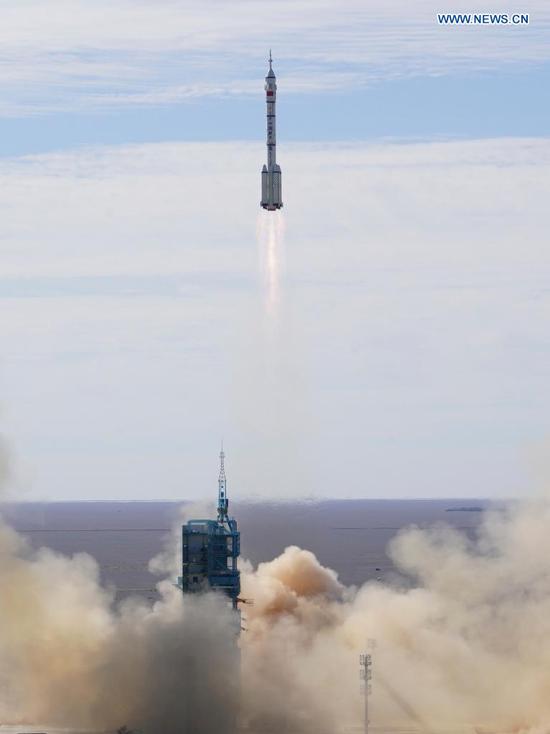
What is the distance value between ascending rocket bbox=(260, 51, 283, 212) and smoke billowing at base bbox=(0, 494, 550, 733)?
2632 centimetres

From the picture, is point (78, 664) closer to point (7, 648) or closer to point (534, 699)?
point (7, 648)

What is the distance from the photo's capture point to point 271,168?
10206cm

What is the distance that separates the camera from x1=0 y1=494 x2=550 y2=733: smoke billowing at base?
106875mm

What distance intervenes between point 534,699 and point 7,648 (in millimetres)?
34592

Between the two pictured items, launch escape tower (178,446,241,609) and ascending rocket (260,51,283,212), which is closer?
ascending rocket (260,51,283,212)

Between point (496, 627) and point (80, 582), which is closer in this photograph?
point (80, 582)

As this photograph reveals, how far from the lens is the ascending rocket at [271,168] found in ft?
333

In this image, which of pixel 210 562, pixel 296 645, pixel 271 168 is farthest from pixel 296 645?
pixel 271 168

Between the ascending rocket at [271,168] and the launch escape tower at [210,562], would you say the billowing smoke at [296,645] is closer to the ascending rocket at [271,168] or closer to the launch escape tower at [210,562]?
the launch escape tower at [210,562]

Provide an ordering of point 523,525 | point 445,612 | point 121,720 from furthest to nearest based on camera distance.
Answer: point 445,612 → point 523,525 → point 121,720

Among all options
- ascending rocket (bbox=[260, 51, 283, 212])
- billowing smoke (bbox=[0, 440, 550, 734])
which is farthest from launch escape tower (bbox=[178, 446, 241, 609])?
ascending rocket (bbox=[260, 51, 283, 212])

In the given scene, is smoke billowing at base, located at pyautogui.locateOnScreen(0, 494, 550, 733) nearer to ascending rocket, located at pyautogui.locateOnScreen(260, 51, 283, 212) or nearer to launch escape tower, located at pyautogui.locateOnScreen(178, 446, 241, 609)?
launch escape tower, located at pyautogui.locateOnScreen(178, 446, 241, 609)

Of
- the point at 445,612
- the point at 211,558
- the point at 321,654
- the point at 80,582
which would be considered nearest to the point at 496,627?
the point at 445,612

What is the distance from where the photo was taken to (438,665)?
119 m
